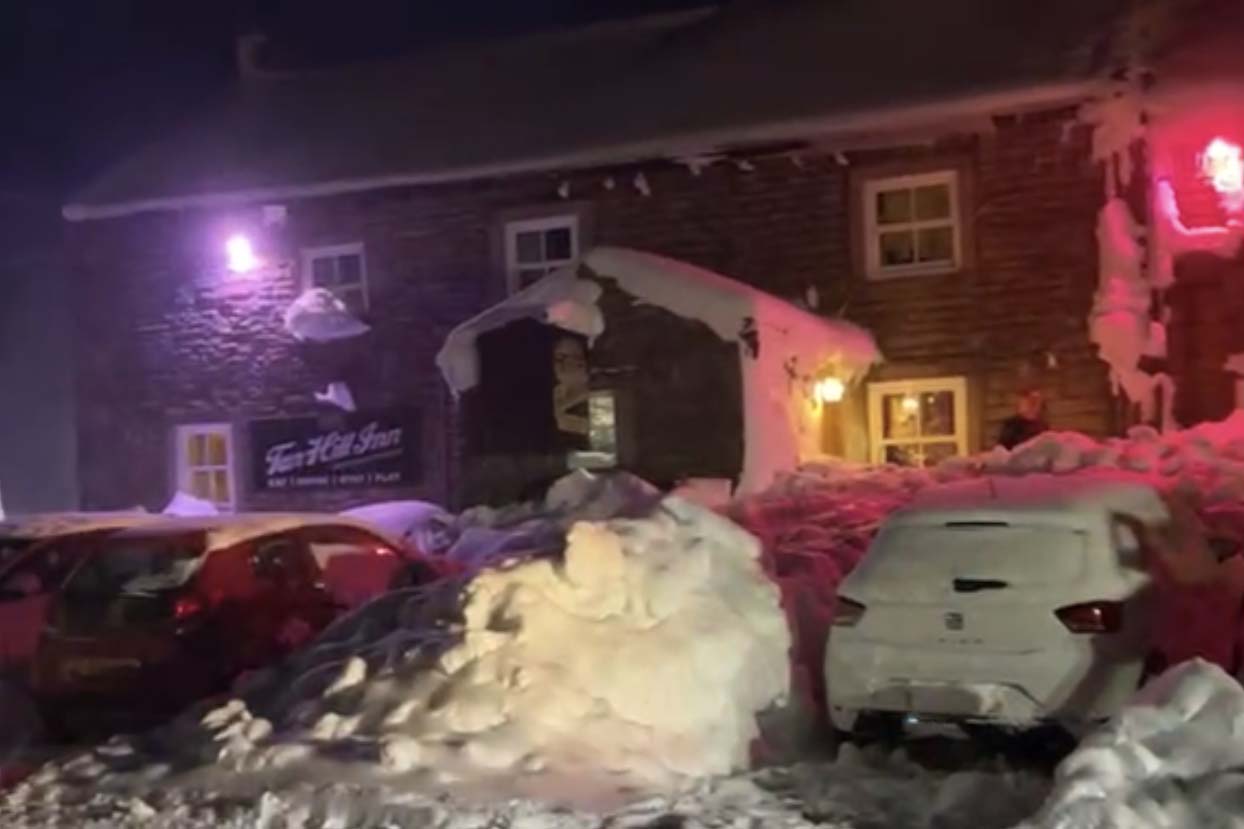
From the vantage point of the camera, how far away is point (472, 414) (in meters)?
22.3

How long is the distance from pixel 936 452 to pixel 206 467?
37.8ft

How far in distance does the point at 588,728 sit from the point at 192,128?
21.8 meters

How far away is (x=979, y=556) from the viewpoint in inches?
375

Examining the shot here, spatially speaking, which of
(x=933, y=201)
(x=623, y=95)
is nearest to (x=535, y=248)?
(x=623, y=95)

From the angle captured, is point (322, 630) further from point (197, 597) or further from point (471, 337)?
point (471, 337)

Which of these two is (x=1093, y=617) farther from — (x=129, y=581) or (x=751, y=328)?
(x=751, y=328)

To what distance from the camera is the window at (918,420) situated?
21.3 metres

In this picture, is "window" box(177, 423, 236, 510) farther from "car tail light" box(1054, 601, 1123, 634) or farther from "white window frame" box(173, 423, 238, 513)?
"car tail light" box(1054, 601, 1123, 634)

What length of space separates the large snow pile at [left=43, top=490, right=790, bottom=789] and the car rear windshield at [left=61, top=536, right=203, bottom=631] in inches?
44.2

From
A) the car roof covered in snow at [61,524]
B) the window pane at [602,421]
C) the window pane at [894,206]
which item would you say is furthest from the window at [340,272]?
the car roof covered in snow at [61,524]

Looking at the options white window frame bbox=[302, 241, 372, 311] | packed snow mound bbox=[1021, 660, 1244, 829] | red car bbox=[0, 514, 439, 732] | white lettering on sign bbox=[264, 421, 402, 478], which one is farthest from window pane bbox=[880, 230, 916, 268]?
packed snow mound bbox=[1021, 660, 1244, 829]

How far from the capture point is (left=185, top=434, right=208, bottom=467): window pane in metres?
26.7

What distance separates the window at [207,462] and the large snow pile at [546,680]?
15360 millimetres

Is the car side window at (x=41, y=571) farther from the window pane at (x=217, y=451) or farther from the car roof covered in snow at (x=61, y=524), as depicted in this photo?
the window pane at (x=217, y=451)
